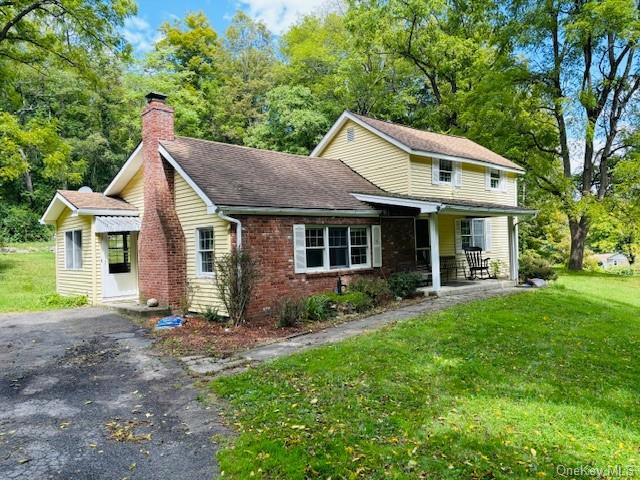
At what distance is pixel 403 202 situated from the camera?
1296 centimetres

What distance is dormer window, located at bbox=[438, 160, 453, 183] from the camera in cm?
1689

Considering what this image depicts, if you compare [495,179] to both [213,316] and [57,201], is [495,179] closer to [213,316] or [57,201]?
[213,316]

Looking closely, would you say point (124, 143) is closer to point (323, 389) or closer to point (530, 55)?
point (530, 55)

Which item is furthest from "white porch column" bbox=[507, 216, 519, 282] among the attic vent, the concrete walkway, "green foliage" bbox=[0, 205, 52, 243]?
"green foliage" bbox=[0, 205, 52, 243]

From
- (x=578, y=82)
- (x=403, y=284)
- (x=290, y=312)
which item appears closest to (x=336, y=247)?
(x=403, y=284)

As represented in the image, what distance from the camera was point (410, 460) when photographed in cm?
400

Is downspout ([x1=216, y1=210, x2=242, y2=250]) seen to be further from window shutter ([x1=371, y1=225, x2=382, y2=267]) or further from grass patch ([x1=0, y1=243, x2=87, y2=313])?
grass patch ([x1=0, y1=243, x2=87, y2=313])

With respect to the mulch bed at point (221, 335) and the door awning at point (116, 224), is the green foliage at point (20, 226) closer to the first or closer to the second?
the door awning at point (116, 224)

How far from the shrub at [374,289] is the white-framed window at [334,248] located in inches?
29.1

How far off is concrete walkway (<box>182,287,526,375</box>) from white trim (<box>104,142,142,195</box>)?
795 centimetres

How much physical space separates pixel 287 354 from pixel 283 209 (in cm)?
452

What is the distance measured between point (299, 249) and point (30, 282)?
14.0 meters

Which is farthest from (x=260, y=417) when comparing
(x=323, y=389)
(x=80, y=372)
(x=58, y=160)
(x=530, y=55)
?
(x=530, y=55)

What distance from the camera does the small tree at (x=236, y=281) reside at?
10172 mm
